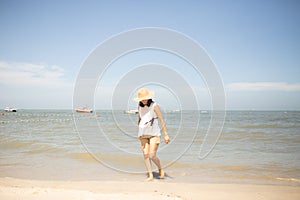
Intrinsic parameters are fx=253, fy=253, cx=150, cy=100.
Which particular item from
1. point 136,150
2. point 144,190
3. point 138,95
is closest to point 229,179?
point 144,190

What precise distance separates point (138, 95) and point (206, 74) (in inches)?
156

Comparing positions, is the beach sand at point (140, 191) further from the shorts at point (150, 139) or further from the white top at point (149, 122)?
the white top at point (149, 122)

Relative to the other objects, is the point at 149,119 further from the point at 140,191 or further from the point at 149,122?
the point at 140,191

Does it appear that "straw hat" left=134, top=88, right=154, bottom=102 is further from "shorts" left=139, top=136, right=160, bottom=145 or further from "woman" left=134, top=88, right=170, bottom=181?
"shorts" left=139, top=136, right=160, bottom=145

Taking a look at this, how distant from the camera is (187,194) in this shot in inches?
172

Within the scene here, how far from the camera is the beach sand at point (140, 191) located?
3.87 metres

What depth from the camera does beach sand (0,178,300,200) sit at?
3.87m

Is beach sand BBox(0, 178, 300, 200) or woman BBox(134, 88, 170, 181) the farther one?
woman BBox(134, 88, 170, 181)

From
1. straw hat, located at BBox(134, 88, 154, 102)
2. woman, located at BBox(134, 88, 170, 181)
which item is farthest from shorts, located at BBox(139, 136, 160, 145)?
straw hat, located at BBox(134, 88, 154, 102)

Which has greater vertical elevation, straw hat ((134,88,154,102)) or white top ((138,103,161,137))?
straw hat ((134,88,154,102))

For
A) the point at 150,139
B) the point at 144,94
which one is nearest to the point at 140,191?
the point at 150,139

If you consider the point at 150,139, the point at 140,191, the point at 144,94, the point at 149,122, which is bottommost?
the point at 140,191

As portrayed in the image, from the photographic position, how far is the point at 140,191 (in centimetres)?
449

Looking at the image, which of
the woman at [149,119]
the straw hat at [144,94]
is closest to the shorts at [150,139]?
the woman at [149,119]
